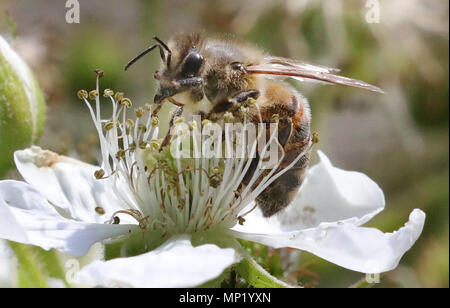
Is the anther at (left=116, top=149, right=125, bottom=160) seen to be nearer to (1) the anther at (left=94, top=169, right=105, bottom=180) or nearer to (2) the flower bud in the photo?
(1) the anther at (left=94, top=169, right=105, bottom=180)

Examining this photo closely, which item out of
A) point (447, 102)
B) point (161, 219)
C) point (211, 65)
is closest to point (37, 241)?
point (161, 219)

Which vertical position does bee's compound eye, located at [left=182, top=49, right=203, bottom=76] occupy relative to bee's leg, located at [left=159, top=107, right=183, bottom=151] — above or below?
above

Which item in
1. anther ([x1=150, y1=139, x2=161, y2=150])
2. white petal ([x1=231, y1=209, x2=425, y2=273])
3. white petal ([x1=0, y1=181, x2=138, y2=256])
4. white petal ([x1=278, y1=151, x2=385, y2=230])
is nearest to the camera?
white petal ([x1=0, y1=181, x2=138, y2=256])

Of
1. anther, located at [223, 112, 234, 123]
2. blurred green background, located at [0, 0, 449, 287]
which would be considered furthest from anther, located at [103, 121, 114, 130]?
blurred green background, located at [0, 0, 449, 287]

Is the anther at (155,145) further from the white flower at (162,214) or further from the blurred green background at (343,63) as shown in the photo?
the blurred green background at (343,63)

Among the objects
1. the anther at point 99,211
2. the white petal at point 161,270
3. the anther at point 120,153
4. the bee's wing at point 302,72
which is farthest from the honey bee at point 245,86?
the white petal at point 161,270

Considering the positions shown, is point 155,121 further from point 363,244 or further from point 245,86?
point 363,244

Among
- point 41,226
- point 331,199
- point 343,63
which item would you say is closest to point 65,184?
point 41,226
